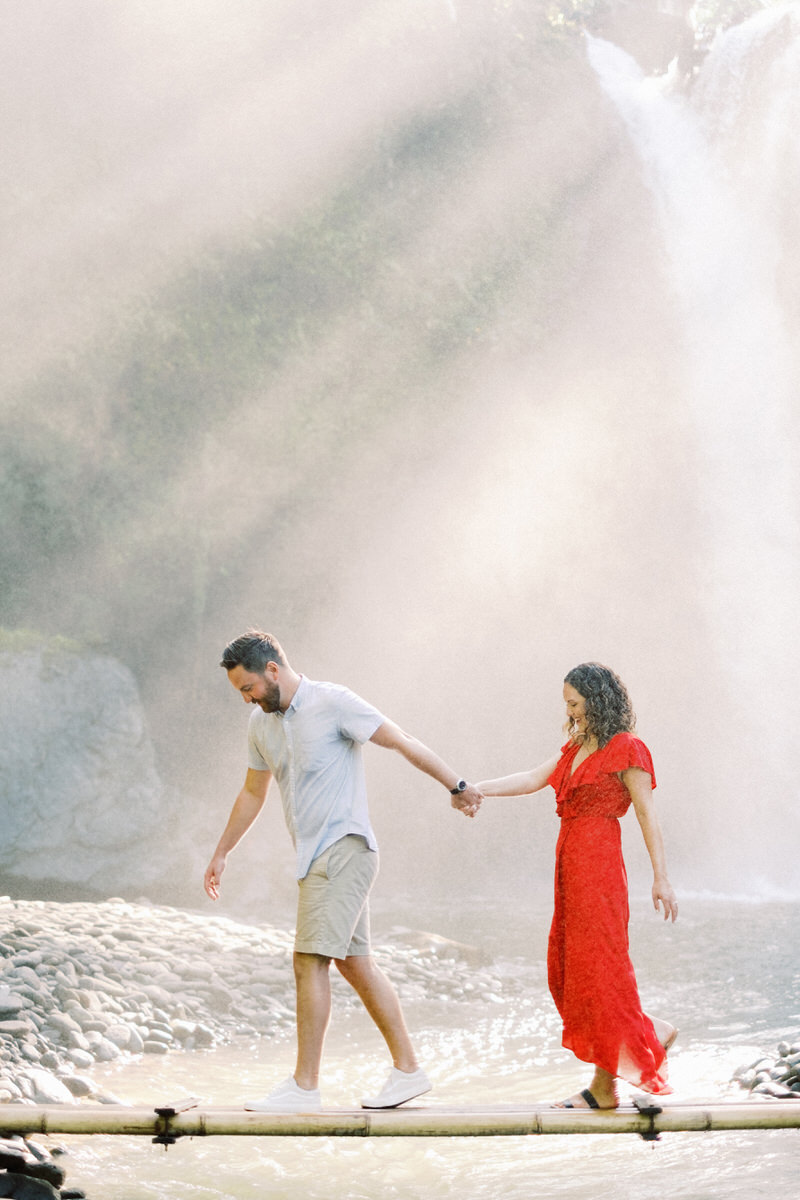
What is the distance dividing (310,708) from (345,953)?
0.88 metres

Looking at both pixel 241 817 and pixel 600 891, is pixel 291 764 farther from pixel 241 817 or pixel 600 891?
pixel 600 891

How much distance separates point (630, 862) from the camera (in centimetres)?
2005

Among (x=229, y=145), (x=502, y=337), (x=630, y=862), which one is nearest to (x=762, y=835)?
(x=630, y=862)

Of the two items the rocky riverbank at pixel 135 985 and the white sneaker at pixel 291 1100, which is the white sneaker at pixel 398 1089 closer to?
the white sneaker at pixel 291 1100

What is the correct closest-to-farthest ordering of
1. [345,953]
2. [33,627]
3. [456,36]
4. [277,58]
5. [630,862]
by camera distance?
[345,953] < [33,627] < [630,862] < [277,58] < [456,36]

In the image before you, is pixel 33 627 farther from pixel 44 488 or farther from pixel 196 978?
pixel 196 978

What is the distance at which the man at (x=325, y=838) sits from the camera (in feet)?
13.3

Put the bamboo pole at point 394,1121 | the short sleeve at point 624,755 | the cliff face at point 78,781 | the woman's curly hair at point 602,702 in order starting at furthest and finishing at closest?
1. the cliff face at point 78,781
2. the woman's curly hair at point 602,702
3. the short sleeve at point 624,755
4. the bamboo pole at point 394,1121

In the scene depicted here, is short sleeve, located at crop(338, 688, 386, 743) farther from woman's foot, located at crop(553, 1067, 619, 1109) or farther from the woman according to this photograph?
woman's foot, located at crop(553, 1067, 619, 1109)

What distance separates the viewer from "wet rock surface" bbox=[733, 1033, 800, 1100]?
6434 mm

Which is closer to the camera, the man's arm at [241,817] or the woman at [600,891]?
the woman at [600,891]

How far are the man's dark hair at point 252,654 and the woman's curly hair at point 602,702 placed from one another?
3.74 feet

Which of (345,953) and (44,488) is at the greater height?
(44,488)

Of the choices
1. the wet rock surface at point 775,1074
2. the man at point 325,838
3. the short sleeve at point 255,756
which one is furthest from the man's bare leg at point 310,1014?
the wet rock surface at point 775,1074
